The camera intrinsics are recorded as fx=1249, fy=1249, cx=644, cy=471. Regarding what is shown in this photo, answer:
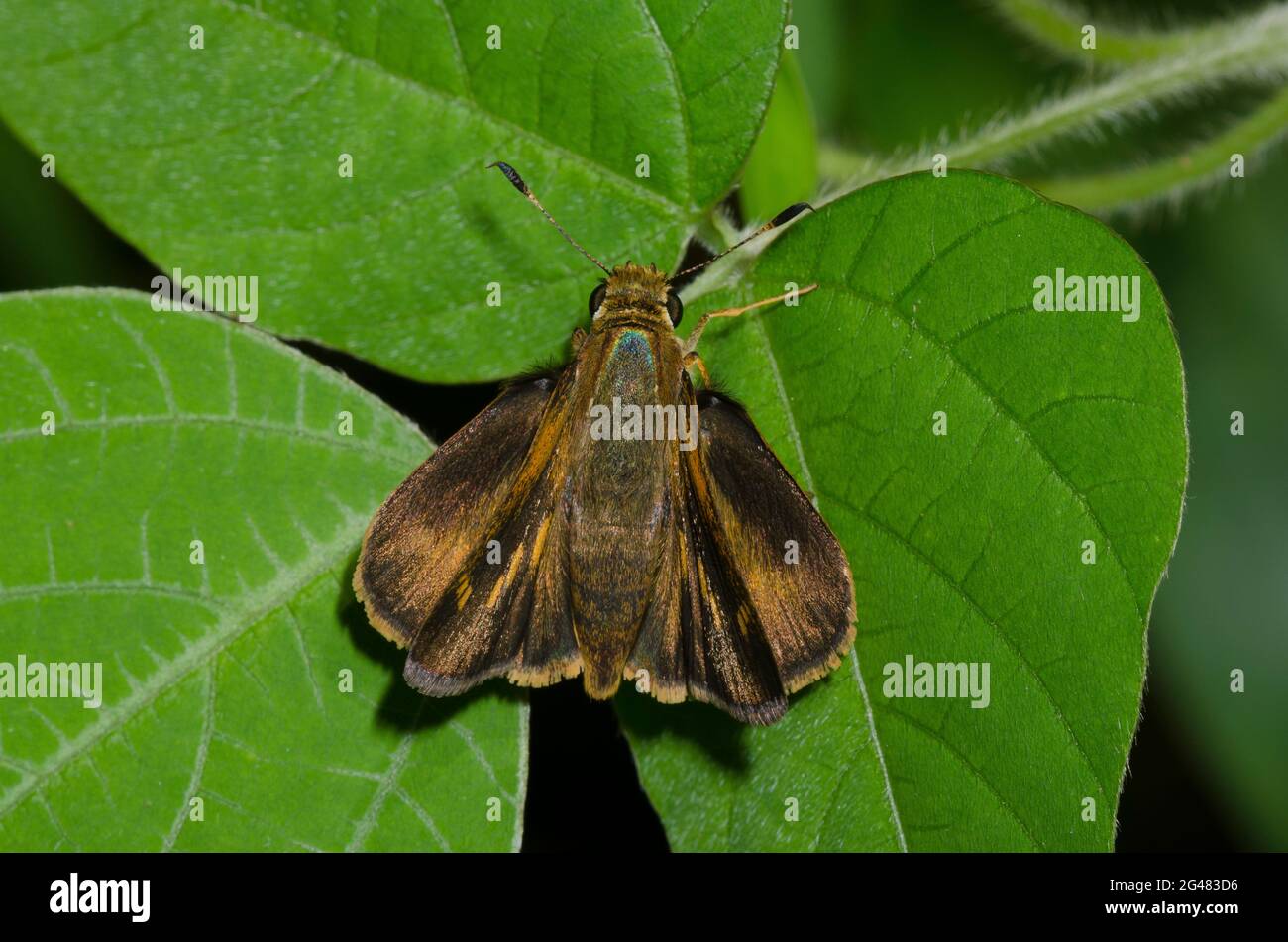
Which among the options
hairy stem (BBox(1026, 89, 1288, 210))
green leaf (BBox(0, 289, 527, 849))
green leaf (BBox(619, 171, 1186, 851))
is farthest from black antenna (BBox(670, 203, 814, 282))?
hairy stem (BBox(1026, 89, 1288, 210))

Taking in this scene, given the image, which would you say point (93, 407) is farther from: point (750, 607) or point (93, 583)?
point (750, 607)

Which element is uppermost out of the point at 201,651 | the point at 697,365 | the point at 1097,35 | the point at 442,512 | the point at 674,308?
the point at 1097,35

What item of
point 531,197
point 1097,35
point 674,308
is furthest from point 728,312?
point 1097,35

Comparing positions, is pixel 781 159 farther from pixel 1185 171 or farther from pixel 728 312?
pixel 1185 171

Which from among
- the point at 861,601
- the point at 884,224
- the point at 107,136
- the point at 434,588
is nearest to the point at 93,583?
the point at 434,588

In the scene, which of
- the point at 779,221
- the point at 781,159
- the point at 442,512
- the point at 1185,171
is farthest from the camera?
the point at 1185,171

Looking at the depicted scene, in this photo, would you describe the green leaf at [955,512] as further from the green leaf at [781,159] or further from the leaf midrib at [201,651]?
the leaf midrib at [201,651]

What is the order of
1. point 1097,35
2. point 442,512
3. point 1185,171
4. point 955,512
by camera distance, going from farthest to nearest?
point 1097,35 → point 1185,171 → point 442,512 → point 955,512
